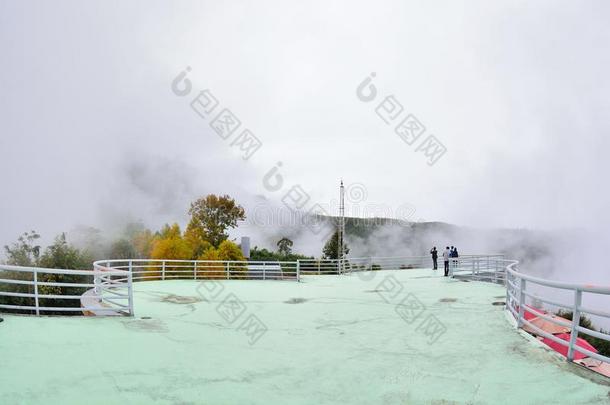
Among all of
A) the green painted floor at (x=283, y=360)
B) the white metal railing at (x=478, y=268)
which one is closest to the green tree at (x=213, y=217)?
the white metal railing at (x=478, y=268)

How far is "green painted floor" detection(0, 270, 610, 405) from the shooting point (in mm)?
5316

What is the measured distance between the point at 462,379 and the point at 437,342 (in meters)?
2.29

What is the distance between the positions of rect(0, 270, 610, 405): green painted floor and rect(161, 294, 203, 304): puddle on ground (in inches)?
64.7

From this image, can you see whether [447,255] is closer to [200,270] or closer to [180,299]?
[200,270]

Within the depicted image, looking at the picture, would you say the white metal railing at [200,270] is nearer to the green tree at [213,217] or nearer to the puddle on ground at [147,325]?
the puddle on ground at [147,325]

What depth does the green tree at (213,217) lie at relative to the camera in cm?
6344

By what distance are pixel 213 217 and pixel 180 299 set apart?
5037 cm

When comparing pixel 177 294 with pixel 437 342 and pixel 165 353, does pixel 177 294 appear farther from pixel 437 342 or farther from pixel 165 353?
pixel 437 342

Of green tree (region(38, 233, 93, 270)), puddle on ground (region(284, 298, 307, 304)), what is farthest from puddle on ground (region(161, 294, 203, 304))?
green tree (region(38, 233, 93, 270))

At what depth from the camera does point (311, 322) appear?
1040 centimetres

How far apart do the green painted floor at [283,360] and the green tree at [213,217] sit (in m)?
52.3

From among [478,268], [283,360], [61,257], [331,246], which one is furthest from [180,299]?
[331,246]

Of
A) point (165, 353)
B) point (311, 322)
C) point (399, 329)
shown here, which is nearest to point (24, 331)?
point (165, 353)

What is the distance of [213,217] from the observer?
6400cm
